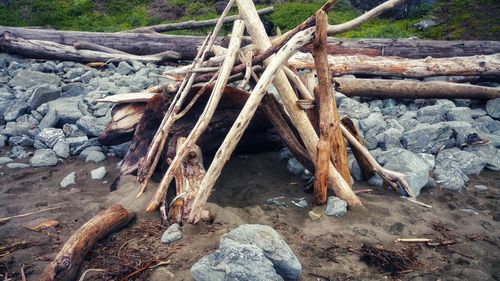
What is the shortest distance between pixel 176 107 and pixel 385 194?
242 centimetres

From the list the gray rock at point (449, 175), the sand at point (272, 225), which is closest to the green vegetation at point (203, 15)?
the gray rock at point (449, 175)

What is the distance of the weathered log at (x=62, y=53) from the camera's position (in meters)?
10.8

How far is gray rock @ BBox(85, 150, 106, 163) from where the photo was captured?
564cm

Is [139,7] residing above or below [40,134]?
above

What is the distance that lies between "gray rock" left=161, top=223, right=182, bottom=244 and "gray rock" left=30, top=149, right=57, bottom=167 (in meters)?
2.83

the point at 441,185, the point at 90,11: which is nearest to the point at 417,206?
the point at 441,185

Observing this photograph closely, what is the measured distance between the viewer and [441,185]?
475 cm

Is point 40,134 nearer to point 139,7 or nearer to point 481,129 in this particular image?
point 481,129

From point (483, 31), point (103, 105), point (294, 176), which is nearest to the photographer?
point (294, 176)

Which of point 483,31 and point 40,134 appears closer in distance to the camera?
point 40,134

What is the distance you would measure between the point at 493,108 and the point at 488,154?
72.9 inches

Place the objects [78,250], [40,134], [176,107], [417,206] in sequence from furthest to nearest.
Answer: [40,134] < [176,107] < [417,206] < [78,250]

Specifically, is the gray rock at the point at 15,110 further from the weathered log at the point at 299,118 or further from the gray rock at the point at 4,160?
the weathered log at the point at 299,118

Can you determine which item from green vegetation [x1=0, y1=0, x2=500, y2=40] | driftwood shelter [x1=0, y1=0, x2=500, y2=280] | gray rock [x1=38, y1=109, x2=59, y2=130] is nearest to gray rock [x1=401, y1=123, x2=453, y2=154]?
driftwood shelter [x1=0, y1=0, x2=500, y2=280]
